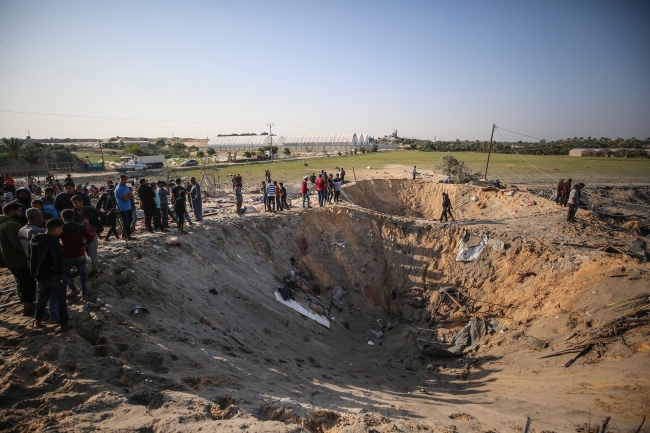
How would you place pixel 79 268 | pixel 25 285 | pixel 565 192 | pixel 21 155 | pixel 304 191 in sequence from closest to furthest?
1. pixel 25 285
2. pixel 79 268
3. pixel 304 191
4. pixel 565 192
5. pixel 21 155

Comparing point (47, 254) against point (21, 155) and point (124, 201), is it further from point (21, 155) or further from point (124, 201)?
point (21, 155)

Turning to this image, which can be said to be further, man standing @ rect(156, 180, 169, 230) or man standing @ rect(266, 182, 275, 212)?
man standing @ rect(266, 182, 275, 212)

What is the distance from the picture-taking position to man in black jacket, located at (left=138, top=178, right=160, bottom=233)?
935 cm

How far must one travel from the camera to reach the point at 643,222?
15.3 meters

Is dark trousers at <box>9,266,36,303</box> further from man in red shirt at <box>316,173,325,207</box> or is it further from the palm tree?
the palm tree

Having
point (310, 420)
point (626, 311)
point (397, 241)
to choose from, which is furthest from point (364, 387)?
point (397, 241)

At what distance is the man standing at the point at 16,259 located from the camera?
204 inches

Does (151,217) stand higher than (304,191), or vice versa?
(304,191)

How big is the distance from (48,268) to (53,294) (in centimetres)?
39

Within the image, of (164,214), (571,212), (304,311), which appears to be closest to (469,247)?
(571,212)

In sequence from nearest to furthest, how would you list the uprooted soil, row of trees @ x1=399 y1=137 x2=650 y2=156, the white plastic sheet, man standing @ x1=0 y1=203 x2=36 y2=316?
the uprooted soil < man standing @ x1=0 y1=203 x2=36 y2=316 < the white plastic sheet < row of trees @ x1=399 y1=137 x2=650 y2=156

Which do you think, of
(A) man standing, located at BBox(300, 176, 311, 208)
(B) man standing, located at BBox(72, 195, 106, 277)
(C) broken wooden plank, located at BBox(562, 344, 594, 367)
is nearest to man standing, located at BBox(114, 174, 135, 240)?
(B) man standing, located at BBox(72, 195, 106, 277)

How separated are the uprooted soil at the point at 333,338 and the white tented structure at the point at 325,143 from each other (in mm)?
49959

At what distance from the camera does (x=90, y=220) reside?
275 inches
